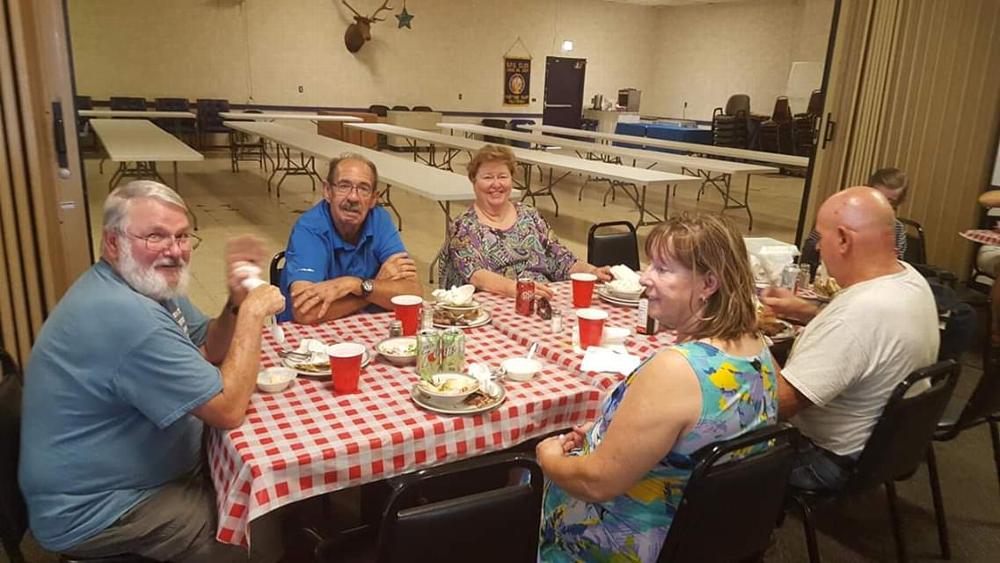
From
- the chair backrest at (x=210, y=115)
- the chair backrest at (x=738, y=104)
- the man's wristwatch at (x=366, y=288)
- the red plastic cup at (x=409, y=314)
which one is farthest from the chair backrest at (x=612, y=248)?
the chair backrest at (x=738, y=104)

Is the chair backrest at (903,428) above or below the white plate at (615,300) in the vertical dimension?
below

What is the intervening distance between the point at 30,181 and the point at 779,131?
11980 mm

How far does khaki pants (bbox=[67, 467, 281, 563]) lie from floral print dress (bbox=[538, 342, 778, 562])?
0.75 m

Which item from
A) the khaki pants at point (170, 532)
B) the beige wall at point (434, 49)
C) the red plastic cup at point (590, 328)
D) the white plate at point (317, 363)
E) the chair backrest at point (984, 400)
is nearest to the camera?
the khaki pants at point (170, 532)

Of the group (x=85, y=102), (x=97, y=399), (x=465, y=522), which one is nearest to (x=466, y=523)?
(x=465, y=522)

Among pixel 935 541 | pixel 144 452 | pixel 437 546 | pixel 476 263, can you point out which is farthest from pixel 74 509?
pixel 935 541

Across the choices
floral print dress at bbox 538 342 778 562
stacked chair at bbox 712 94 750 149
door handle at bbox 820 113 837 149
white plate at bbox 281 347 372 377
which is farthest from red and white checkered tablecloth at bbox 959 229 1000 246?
stacked chair at bbox 712 94 750 149

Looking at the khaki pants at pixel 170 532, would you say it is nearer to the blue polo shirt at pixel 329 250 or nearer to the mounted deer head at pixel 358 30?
the blue polo shirt at pixel 329 250

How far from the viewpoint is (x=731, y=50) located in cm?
1459

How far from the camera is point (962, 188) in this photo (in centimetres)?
477

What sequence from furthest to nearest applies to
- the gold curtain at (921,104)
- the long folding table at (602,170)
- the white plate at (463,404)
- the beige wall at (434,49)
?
the beige wall at (434,49), the long folding table at (602,170), the gold curtain at (921,104), the white plate at (463,404)

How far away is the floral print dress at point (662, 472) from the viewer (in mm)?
1266

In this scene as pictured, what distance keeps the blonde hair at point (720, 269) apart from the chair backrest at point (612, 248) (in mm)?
1853

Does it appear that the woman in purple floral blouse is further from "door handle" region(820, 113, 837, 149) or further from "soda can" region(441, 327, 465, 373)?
"door handle" region(820, 113, 837, 149)
